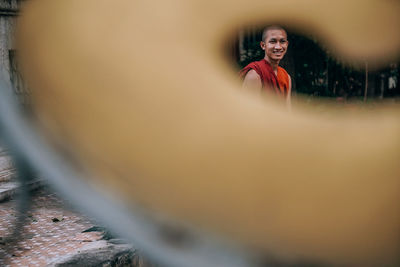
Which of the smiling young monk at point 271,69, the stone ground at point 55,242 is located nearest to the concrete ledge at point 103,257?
the stone ground at point 55,242

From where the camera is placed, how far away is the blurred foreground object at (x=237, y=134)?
2.90m

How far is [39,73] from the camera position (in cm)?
354

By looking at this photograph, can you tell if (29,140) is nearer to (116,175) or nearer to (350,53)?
(116,175)

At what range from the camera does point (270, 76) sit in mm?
3014

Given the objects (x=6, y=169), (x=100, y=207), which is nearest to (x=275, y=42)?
(x=100, y=207)

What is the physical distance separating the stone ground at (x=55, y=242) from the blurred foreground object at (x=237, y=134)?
39 cm

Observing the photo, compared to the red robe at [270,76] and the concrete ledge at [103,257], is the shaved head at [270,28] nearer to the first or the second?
the red robe at [270,76]

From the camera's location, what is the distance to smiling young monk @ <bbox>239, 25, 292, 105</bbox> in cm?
299

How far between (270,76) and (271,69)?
0.05m

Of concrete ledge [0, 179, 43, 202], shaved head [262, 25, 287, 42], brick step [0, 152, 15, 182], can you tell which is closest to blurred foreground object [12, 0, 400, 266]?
shaved head [262, 25, 287, 42]

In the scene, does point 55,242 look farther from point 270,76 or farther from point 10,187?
point 270,76

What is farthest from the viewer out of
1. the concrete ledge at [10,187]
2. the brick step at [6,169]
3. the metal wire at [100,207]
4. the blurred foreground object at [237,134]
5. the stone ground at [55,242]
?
the brick step at [6,169]

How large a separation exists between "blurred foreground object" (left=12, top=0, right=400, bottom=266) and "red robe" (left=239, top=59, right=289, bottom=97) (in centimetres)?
9

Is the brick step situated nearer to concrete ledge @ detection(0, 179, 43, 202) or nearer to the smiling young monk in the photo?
concrete ledge @ detection(0, 179, 43, 202)
